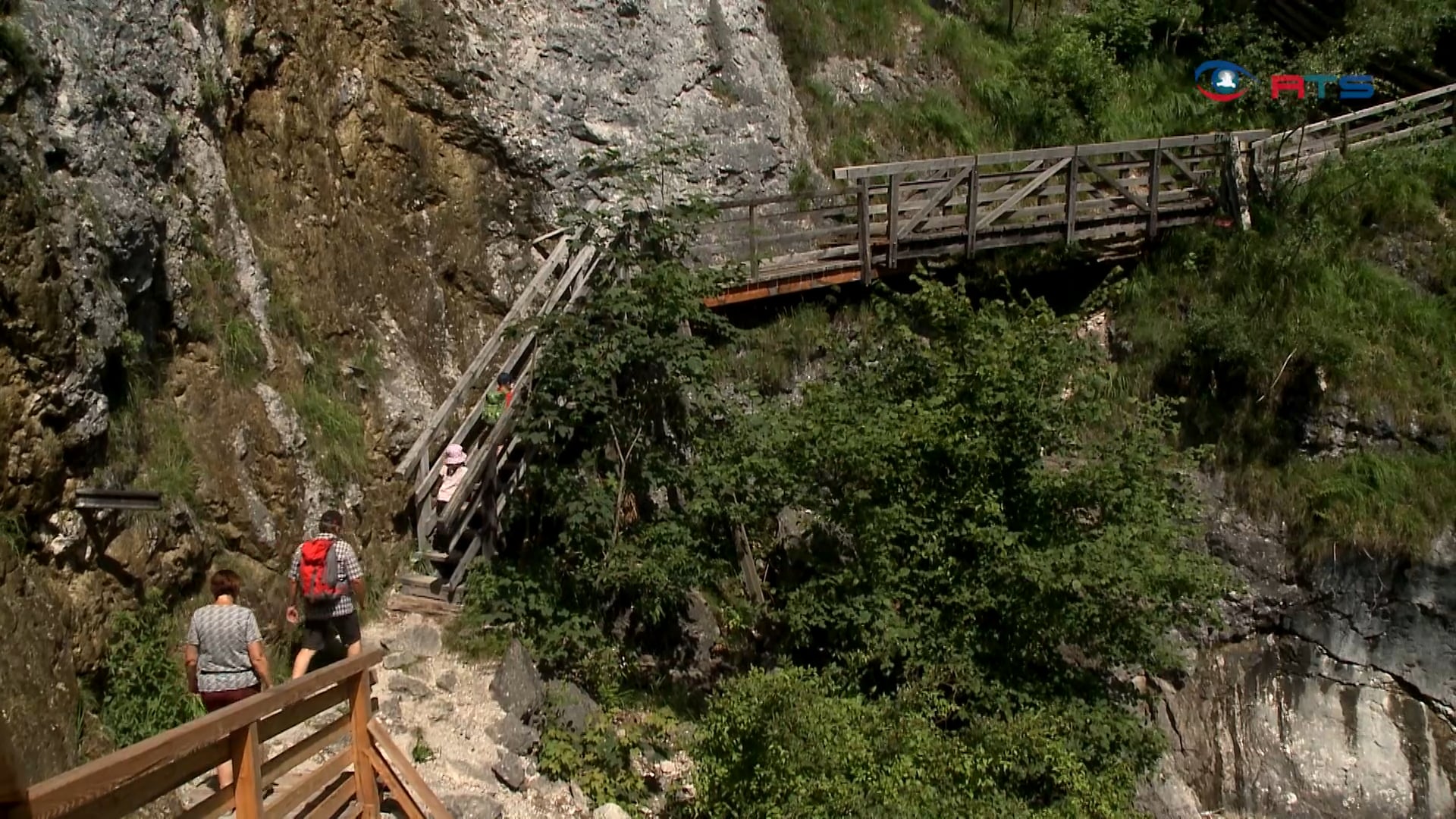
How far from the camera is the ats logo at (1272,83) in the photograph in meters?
18.0

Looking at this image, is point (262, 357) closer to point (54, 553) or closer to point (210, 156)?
point (210, 156)

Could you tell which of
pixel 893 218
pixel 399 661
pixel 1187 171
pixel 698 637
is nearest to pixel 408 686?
pixel 399 661

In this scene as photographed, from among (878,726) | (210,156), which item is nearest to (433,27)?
(210,156)

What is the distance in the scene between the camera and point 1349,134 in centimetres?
1697

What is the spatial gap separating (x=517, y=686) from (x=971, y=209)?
8.54 meters

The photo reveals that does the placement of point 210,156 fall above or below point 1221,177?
below

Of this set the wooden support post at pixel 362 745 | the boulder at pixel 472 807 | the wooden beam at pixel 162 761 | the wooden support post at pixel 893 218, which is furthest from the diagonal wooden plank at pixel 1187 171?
the wooden beam at pixel 162 761

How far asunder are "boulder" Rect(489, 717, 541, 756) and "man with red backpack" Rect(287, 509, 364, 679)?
133 cm

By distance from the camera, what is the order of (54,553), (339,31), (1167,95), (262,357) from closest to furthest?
(54,553)
(262,357)
(339,31)
(1167,95)

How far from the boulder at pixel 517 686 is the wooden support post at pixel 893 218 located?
7161 millimetres

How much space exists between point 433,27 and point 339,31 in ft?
3.88

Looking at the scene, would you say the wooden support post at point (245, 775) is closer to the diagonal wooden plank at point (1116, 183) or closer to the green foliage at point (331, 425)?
the green foliage at point (331, 425)

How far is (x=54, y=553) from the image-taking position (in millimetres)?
7008

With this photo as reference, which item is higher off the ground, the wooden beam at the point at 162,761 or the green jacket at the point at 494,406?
the green jacket at the point at 494,406
